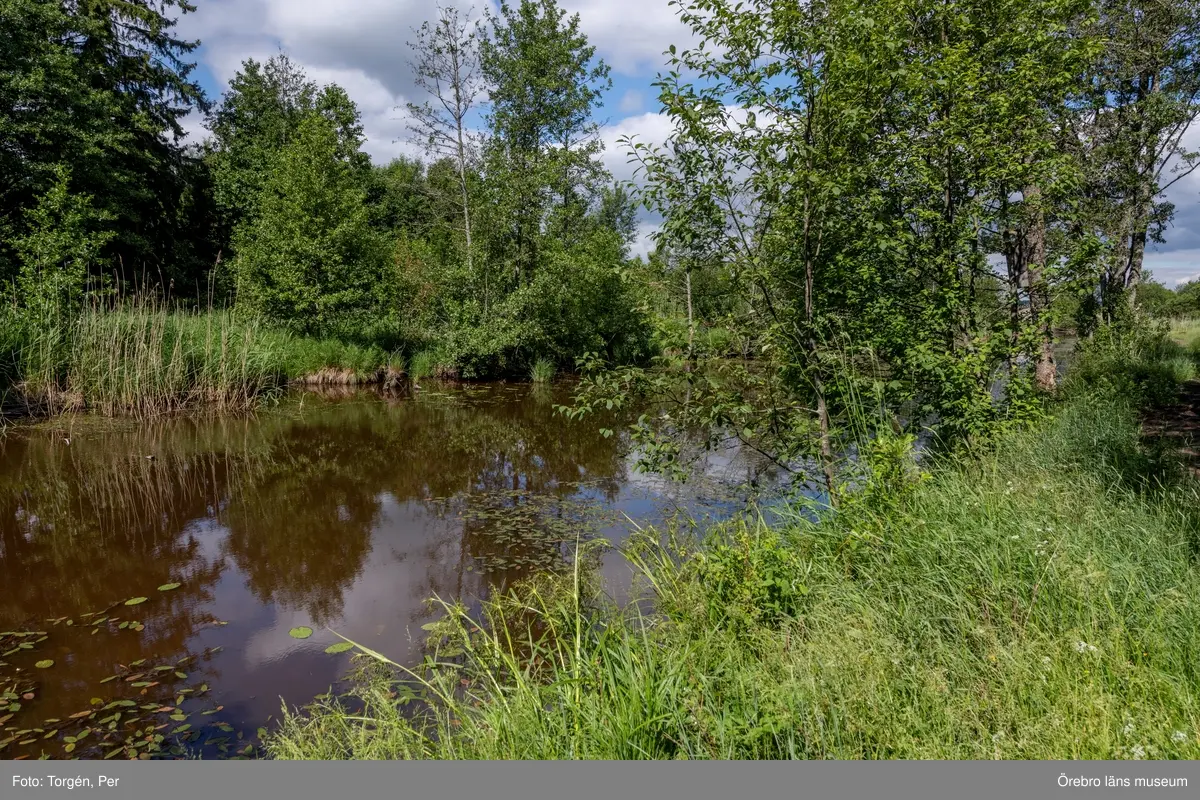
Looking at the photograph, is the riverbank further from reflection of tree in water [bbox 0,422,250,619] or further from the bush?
the bush

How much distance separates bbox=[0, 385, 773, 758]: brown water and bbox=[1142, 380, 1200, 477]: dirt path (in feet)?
13.2

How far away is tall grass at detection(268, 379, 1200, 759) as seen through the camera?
2.36 m

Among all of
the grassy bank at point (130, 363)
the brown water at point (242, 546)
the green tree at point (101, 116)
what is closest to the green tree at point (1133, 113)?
the brown water at point (242, 546)

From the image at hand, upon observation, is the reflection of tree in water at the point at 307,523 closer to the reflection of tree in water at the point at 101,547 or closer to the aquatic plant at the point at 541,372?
the reflection of tree in water at the point at 101,547

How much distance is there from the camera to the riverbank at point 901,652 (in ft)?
7.75

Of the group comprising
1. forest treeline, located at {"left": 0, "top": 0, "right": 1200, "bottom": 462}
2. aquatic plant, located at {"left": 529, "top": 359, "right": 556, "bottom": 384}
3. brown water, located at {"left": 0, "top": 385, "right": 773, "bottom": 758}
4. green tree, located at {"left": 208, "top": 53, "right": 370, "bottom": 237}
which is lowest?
brown water, located at {"left": 0, "top": 385, "right": 773, "bottom": 758}

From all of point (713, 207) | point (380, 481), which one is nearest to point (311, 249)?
point (380, 481)

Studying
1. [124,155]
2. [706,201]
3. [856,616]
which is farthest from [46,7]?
[856,616]

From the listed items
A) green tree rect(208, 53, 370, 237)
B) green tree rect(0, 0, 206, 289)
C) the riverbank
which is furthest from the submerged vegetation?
green tree rect(208, 53, 370, 237)

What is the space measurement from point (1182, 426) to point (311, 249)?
18537 millimetres

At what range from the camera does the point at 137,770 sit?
2979 millimetres

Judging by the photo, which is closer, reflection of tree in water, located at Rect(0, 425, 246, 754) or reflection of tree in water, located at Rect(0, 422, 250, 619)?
reflection of tree in water, located at Rect(0, 425, 246, 754)

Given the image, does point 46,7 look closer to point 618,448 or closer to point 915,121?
point 618,448

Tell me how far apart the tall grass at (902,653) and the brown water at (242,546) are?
94 centimetres
